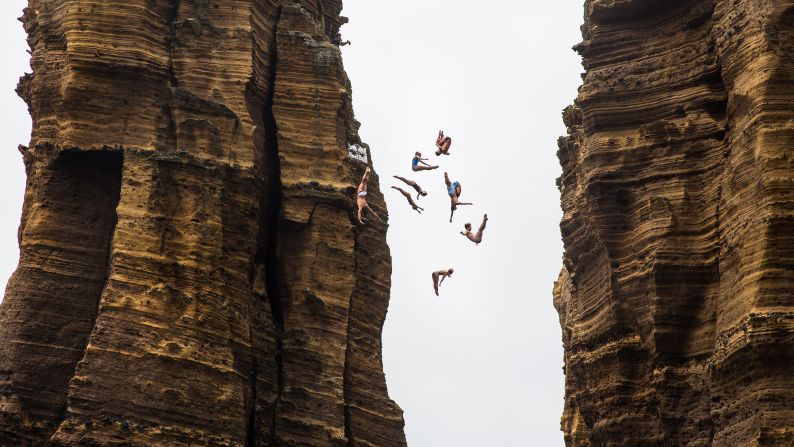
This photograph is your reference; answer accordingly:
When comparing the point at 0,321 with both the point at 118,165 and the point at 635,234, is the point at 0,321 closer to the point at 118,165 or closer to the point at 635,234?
the point at 118,165

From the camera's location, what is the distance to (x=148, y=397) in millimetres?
37562

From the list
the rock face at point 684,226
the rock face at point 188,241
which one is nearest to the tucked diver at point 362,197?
the rock face at point 188,241

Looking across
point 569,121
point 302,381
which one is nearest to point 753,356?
point 569,121

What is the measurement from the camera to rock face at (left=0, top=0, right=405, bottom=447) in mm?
A: 38312

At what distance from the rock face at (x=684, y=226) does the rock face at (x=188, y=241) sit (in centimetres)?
871

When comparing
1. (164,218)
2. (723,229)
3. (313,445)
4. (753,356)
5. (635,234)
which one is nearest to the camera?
(753,356)

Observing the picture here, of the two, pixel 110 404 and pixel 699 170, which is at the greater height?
pixel 699 170

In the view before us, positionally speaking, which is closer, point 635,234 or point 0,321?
point 635,234

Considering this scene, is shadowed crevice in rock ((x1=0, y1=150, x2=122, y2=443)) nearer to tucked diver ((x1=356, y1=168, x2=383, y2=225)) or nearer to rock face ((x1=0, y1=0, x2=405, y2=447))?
rock face ((x1=0, y1=0, x2=405, y2=447))

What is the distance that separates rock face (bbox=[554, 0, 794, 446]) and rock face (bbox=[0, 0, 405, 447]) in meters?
8.71

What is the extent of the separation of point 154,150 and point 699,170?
14.6 meters

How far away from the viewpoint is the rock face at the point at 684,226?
99.9 ft

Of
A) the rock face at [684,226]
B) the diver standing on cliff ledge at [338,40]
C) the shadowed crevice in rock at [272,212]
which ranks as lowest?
the rock face at [684,226]

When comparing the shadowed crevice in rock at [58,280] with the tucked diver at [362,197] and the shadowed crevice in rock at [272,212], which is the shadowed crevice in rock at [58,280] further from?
the tucked diver at [362,197]
